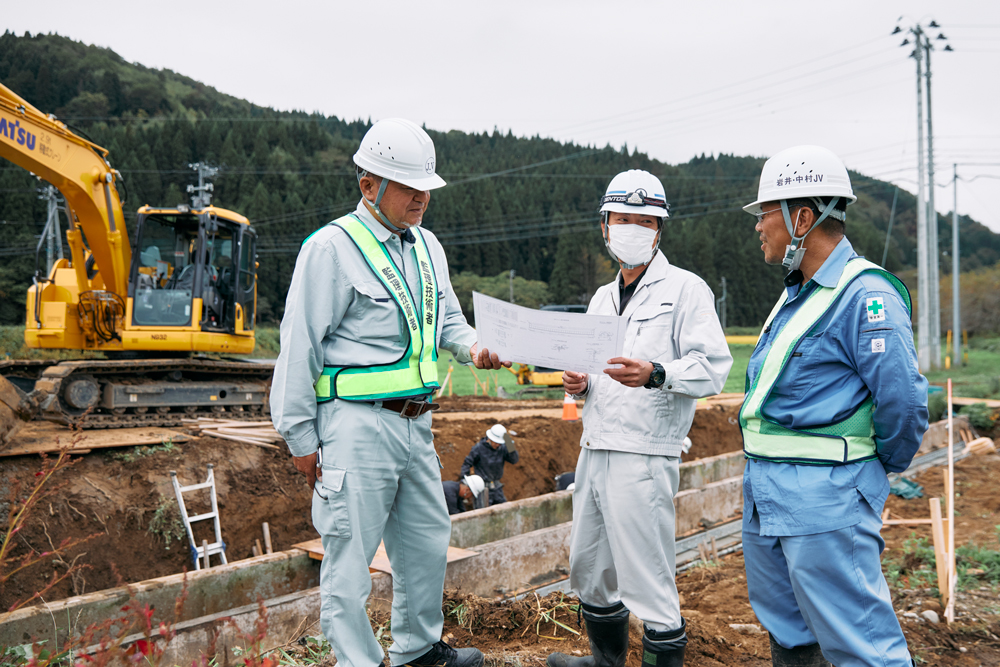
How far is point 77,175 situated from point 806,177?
9466 millimetres

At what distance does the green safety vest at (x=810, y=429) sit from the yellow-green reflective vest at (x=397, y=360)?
1246 mm

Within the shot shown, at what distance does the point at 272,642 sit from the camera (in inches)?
169

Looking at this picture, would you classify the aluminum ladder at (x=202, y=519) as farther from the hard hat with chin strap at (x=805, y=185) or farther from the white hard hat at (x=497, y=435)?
the hard hat with chin strap at (x=805, y=185)

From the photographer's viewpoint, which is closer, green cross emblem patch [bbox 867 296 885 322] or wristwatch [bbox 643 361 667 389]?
green cross emblem patch [bbox 867 296 885 322]

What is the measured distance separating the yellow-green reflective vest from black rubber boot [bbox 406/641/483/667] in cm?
114

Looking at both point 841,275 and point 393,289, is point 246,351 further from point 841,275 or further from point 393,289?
point 841,275

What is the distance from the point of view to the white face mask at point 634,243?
124 inches

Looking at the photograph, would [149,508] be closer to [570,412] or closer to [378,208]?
[378,208]

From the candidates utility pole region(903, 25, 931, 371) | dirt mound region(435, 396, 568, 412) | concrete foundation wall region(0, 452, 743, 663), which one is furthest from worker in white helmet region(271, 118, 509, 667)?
utility pole region(903, 25, 931, 371)

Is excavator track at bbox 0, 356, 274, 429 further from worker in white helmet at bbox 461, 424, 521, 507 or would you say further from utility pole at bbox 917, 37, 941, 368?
utility pole at bbox 917, 37, 941, 368

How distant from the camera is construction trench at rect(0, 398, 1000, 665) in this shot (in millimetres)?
4121

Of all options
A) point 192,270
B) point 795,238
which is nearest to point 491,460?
point 192,270

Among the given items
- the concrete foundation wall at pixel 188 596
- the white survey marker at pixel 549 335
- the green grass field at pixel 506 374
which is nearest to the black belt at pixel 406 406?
the white survey marker at pixel 549 335

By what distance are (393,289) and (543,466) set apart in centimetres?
812
